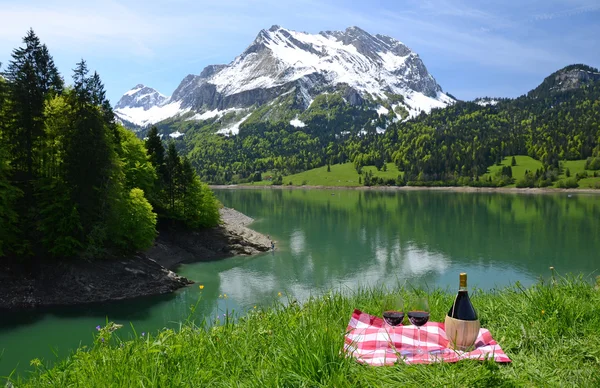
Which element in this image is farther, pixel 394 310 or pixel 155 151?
pixel 155 151

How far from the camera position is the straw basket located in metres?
4.23

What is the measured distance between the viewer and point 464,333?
425 centimetres

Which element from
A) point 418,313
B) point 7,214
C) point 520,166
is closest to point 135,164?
point 7,214

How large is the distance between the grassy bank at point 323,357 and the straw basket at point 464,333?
0.31 m

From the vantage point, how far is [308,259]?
160 ft

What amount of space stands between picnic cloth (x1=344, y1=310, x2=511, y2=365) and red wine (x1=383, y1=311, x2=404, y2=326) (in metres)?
0.06

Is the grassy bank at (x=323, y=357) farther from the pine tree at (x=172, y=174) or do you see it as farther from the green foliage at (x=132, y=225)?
the pine tree at (x=172, y=174)

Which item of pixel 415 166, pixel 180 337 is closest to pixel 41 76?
pixel 180 337

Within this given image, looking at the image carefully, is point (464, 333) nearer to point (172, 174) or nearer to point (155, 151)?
point (172, 174)

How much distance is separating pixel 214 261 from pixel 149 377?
43976 millimetres

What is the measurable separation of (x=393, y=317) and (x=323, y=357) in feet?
4.55

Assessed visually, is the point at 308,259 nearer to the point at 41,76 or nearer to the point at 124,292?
the point at 124,292

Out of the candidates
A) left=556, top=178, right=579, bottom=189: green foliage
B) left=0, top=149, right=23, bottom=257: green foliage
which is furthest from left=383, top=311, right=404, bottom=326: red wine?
left=556, top=178, right=579, bottom=189: green foliage

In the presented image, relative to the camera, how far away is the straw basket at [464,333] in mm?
4230
